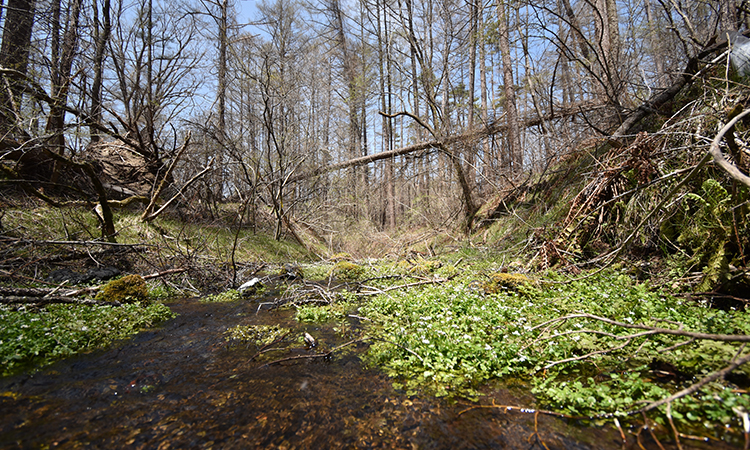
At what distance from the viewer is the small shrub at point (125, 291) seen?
4.59m

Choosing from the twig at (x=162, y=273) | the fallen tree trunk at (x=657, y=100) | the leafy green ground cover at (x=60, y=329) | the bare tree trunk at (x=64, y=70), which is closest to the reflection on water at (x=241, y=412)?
the leafy green ground cover at (x=60, y=329)

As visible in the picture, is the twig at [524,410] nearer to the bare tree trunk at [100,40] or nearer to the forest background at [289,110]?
the forest background at [289,110]

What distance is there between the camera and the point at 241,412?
216cm

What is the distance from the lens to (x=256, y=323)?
425 cm

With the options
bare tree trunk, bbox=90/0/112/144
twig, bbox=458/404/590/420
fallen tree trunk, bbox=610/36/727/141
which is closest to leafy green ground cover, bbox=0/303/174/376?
twig, bbox=458/404/590/420

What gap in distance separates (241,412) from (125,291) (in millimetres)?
3968

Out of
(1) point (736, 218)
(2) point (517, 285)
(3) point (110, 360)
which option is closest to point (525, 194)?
(2) point (517, 285)

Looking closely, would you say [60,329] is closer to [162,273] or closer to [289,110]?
[162,273]

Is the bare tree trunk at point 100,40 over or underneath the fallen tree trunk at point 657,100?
over

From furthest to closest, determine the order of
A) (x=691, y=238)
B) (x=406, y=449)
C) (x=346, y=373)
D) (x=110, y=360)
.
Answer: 1. (x=691, y=238)
2. (x=110, y=360)
3. (x=346, y=373)
4. (x=406, y=449)

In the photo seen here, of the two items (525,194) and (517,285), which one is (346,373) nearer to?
(517,285)

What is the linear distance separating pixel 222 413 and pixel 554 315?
3.15 m

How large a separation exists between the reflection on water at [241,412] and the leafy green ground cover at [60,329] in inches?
11.0

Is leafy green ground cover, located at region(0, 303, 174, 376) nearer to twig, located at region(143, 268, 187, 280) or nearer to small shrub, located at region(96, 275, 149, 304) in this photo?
small shrub, located at region(96, 275, 149, 304)
